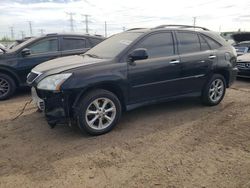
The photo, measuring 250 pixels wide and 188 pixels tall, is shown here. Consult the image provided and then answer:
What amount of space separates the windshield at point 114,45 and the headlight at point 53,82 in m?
0.96

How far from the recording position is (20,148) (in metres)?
4.06

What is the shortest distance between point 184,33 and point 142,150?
2746 mm

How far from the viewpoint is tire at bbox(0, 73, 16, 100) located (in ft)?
22.8

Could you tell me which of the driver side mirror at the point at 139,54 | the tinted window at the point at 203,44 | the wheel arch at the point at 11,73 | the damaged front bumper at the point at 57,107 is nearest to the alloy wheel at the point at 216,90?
the tinted window at the point at 203,44

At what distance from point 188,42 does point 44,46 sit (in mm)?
3961

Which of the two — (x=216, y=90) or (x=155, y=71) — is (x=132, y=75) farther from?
(x=216, y=90)

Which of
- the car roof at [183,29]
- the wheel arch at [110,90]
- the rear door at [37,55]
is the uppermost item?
the car roof at [183,29]

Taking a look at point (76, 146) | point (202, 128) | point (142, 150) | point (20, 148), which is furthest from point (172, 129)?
point (20, 148)

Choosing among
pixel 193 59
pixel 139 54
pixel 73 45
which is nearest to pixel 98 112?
pixel 139 54

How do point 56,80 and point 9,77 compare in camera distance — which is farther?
point 9,77

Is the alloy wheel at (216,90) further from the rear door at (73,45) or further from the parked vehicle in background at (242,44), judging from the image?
the parked vehicle in background at (242,44)

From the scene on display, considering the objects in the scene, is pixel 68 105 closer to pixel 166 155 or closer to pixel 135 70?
pixel 135 70

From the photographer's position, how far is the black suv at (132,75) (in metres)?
4.23

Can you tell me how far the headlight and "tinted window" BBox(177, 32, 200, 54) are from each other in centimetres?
239
